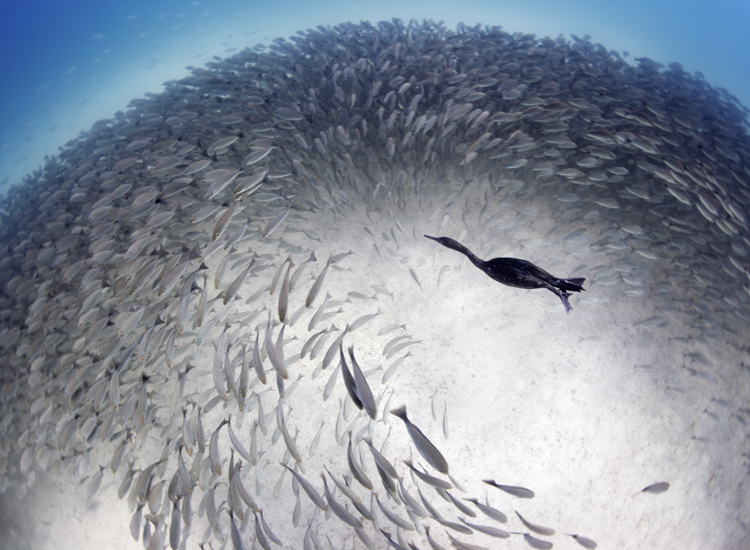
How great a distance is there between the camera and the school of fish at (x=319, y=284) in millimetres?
2762

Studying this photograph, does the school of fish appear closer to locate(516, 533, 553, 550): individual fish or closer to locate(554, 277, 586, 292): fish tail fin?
locate(516, 533, 553, 550): individual fish

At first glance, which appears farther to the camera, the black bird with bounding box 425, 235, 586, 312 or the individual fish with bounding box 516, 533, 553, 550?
the individual fish with bounding box 516, 533, 553, 550

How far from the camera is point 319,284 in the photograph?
239cm

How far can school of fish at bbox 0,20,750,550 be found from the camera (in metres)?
2.76

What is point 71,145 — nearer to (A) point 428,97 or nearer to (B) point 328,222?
(B) point 328,222

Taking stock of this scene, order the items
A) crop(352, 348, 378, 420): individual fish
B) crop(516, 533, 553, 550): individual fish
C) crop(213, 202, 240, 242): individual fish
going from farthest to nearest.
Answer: crop(213, 202, 240, 242): individual fish
crop(516, 533, 553, 550): individual fish
crop(352, 348, 378, 420): individual fish

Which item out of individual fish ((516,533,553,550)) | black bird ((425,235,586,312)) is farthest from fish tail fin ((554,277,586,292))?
individual fish ((516,533,553,550))

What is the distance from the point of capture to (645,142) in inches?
152

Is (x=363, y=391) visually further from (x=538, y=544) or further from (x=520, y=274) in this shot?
(x=538, y=544)

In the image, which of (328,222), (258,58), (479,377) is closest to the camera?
(479,377)

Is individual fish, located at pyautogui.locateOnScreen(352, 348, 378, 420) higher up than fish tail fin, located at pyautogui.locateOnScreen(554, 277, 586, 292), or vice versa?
fish tail fin, located at pyautogui.locateOnScreen(554, 277, 586, 292)

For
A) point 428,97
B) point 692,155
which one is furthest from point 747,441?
point 428,97

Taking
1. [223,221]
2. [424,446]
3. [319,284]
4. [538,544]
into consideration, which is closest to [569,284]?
[424,446]

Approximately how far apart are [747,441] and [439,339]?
365cm
